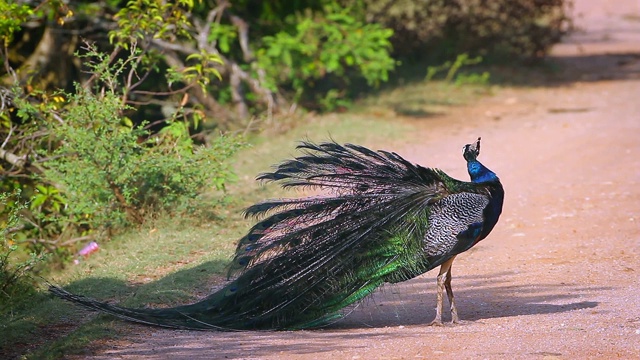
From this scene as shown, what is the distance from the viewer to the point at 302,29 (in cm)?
1238

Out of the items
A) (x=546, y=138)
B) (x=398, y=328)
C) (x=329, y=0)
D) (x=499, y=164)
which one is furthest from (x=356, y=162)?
(x=329, y=0)

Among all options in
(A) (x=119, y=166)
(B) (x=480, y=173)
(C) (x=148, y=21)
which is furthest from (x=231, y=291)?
(C) (x=148, y=21)

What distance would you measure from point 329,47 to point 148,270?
20.1 feet

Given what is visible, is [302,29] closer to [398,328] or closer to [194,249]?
[194,249]

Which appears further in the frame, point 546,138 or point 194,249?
point 546,138

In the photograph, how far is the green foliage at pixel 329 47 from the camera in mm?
12242

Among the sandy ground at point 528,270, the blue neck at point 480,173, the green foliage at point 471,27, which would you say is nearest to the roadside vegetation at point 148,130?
the sandy ground at point 528,270

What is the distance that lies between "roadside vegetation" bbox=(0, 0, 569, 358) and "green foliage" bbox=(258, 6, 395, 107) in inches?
1.2

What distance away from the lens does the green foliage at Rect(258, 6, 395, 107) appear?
12242 mm

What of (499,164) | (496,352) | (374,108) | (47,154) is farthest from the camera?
(374,108)

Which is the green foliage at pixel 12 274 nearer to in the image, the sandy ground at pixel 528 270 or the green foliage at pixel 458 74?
the sandy ground at pixel 528 270

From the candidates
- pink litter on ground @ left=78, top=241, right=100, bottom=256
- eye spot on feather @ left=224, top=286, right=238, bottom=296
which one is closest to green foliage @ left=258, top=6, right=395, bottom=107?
pink litter on ground @ left=78, top=241, right=100, bottom=256

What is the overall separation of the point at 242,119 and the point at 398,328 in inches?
307

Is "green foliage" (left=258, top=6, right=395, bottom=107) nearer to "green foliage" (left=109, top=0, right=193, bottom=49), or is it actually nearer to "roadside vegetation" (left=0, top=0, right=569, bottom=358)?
"roadside vegetation" (left=0, top=0, right=569, bottom=358)
